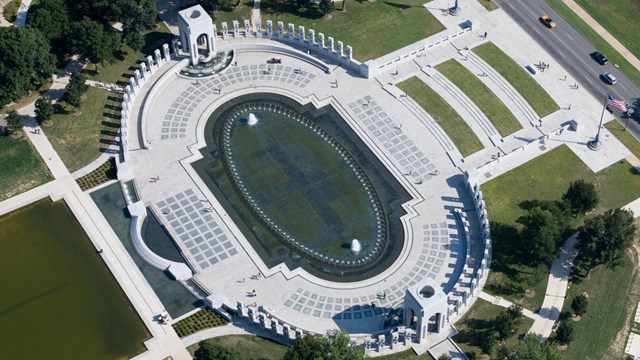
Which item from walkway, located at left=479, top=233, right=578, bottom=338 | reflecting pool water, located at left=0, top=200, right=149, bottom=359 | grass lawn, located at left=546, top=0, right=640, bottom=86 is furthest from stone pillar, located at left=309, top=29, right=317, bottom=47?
walkway, located at left=479, top=233, right=578, bottom=338

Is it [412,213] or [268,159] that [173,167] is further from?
[412,213]

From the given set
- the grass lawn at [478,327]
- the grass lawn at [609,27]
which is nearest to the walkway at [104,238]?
the grass lawn at [478,327]

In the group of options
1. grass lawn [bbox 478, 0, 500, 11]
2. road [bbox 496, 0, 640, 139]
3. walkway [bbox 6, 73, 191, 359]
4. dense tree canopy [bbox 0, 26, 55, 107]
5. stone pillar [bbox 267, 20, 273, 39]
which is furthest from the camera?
grass lawn [bbox 478, 0, 500, 11]

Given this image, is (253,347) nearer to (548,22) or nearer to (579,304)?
(579,304)

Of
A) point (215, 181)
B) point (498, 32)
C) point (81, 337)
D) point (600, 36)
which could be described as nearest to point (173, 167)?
point (215, 181)

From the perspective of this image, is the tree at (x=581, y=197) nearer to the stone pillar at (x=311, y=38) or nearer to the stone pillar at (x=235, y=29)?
the stone pillar at (x=311, y=38)

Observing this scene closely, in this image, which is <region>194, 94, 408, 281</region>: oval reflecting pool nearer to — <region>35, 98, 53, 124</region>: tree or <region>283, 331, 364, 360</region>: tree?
<region>283, 331, 364, 360</region>: tree
